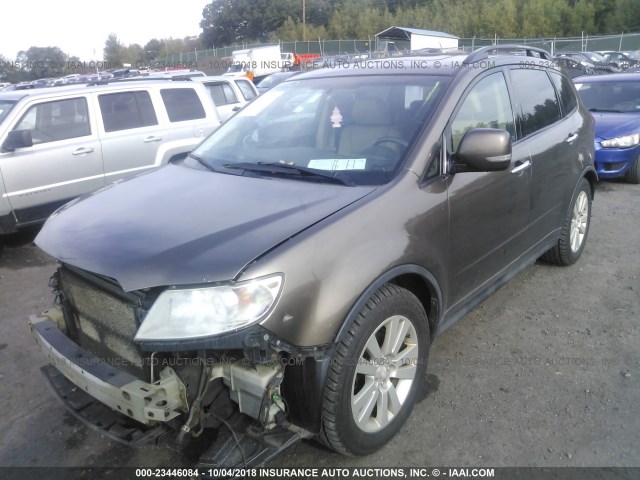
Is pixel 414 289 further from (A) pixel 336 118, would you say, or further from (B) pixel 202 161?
(B) pixel 202 161

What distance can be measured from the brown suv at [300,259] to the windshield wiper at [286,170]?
1cm

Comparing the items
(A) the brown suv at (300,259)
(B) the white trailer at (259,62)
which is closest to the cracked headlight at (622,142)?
(A) the brown suv at (300,259)

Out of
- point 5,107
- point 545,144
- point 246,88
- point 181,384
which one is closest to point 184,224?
point 181,384

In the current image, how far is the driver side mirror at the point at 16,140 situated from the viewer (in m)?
5.59

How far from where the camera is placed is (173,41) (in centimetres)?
7731

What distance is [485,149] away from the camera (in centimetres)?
270

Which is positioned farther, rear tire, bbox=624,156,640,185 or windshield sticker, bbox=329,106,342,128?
rear tire, bbox=624,156,640,185

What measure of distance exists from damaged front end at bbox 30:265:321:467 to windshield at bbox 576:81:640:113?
8428mm

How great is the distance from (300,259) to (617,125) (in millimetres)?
7437

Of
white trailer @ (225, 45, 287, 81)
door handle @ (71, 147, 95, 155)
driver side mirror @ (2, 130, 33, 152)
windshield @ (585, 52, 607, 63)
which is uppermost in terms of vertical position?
white trailer @ (225, 45, 287, 81)

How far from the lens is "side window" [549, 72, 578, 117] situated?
4.34m

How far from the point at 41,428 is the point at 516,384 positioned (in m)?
2.72

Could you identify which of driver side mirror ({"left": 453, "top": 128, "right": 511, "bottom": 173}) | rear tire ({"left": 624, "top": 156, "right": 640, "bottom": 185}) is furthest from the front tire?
rear tire ({"left": 624, "top": 156, "right": 640, "bottom": 185})

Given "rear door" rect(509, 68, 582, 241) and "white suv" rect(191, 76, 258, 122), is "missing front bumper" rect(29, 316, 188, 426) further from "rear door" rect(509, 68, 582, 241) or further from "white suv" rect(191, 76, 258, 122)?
"white suv" rect(191, 76, 258, 122)
